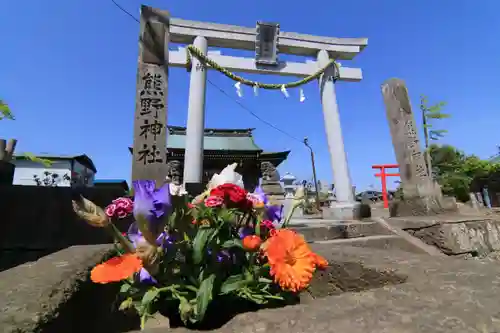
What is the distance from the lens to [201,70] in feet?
23.1

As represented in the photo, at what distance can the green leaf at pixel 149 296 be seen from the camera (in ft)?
2.32

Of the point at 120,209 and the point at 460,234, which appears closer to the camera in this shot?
the point at 120,209

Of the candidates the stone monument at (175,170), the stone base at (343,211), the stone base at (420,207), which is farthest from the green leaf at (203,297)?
the stone monument at (175,170)

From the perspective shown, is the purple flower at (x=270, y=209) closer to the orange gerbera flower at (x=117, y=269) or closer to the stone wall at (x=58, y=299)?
the orange gerbera flower at (x=117, y=269)

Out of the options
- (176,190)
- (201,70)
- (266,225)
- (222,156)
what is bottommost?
(266,225)

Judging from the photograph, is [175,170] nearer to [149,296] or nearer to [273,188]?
[273,188]

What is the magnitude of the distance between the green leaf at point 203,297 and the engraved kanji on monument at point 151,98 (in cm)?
303

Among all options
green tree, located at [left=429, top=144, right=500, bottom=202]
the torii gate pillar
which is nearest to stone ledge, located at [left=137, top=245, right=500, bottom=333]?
the torii gate pillar

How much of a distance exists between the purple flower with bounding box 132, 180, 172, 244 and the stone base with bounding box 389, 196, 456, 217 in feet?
12.4

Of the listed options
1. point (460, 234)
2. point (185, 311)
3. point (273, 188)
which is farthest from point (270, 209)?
point (273, 188)

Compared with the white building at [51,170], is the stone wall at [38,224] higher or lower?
lower

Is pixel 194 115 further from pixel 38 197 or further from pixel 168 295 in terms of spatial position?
pixel 168 295

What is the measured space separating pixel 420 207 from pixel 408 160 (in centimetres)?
90

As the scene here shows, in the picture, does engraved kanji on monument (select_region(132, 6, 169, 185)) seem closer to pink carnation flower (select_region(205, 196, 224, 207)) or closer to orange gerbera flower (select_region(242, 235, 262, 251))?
pink carnation flower (select_region(205, 196, 224, 207))
